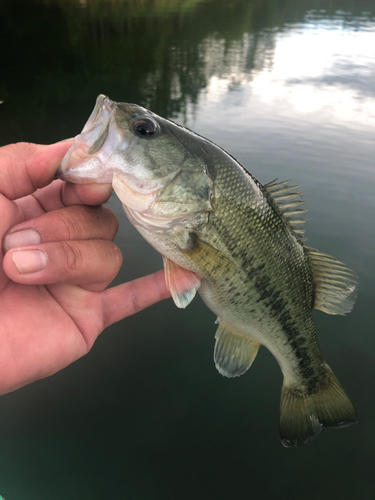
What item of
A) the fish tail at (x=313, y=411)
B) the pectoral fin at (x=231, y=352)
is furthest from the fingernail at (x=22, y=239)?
the fish tail at (x=313, y=411)

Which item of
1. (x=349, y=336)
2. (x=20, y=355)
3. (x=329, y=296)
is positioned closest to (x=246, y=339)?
(x=329, y=296)

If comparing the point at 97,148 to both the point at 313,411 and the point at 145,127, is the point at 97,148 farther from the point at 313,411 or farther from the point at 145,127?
the point at 313,411

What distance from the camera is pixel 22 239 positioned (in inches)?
59.2

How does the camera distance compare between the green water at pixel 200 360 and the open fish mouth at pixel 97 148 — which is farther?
the green water at pixel 200 360

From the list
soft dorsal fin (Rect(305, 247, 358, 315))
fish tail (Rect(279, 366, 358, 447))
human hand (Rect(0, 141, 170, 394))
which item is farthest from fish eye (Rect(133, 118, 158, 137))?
fish tail (Rect(279, 366, 358, 447))

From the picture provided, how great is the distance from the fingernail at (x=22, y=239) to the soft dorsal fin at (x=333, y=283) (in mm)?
1584

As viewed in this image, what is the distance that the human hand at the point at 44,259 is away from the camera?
1.50 meters

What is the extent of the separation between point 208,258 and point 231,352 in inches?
30.7

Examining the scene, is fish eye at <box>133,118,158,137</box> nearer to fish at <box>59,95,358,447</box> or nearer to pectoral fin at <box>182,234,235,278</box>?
fish at <box>59,95,358,447</box>

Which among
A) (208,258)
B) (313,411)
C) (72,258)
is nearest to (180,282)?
(208,258)

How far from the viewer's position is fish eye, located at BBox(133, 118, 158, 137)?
1612 millimetres

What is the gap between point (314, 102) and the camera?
37.8 feet

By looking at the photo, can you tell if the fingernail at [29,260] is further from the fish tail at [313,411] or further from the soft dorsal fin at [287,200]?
the fish tail at [313,411]

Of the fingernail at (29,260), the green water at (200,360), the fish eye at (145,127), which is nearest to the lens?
the fingernail at (29,260)
